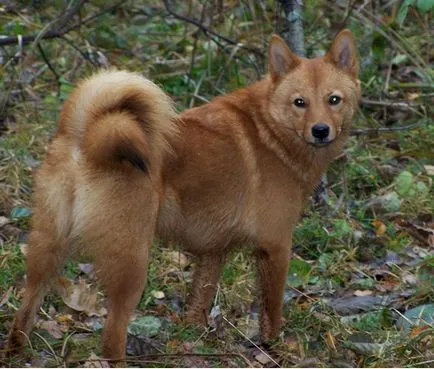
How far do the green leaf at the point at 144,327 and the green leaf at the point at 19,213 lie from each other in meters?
1.41

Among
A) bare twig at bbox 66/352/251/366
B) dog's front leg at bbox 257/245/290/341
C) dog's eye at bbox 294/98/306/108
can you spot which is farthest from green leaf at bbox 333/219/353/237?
bare twig at bbox 66/352/251/366

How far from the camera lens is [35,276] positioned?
4.82 m

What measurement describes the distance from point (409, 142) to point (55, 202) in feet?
13.4

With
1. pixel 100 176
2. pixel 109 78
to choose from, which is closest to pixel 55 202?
pixel 100 176

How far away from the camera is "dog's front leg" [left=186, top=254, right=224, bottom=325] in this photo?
5.82 meters

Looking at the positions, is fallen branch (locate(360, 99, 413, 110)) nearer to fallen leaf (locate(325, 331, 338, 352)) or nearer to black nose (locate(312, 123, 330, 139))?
black nose (locate(312, 123, 330, 139))

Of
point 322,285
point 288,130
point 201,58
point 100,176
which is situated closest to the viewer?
point 100,176

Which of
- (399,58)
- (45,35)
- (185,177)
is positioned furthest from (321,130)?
(399,58)

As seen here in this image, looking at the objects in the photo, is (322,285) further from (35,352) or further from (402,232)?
(35,352)

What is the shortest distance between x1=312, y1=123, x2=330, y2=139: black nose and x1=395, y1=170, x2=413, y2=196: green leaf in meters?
2.22

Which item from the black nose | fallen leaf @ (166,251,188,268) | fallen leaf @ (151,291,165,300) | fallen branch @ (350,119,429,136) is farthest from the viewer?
fallen branch @ (350,119,429,136)

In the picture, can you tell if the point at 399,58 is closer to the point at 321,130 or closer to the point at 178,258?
the point at 178,258

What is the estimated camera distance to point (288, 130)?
221 inches

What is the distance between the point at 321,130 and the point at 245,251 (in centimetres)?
116
